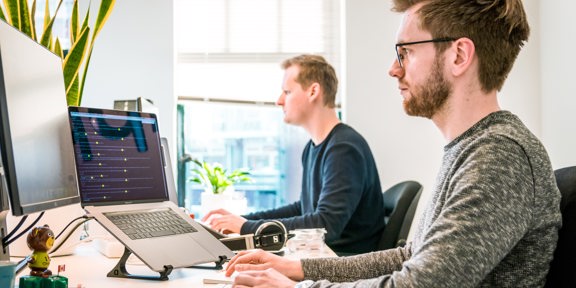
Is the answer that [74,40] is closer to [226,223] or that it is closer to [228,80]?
[226,223]

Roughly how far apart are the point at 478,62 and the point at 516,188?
315mm

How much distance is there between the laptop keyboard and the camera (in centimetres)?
147

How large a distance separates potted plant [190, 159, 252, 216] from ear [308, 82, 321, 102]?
0.96 meters

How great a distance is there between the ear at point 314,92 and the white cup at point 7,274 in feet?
6.39

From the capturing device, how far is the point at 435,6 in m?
1.26

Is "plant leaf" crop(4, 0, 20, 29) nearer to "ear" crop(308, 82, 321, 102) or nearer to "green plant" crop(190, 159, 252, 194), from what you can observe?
"ear" crop(308, 82, 321, 102)

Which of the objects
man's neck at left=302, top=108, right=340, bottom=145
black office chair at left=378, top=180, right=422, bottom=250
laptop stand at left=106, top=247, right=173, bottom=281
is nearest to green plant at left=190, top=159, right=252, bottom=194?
Answer: man's neck at left=302, top=108, right=340, bottom=145

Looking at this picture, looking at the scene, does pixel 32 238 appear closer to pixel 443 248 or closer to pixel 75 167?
pixel 75 167

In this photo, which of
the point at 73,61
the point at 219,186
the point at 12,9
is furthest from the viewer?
the point at 219,186

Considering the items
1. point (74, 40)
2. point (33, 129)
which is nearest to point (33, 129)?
point (33, 129)

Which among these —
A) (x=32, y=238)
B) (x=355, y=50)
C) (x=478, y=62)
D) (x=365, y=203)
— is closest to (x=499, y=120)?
(x=478, y=62)

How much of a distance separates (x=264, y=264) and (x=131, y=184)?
1.54 ft

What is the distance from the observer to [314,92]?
2822mm

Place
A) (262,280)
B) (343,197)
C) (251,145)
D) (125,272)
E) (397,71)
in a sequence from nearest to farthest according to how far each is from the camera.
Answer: (262,280), (397,71), (125,272), (343,197), (251,145)
